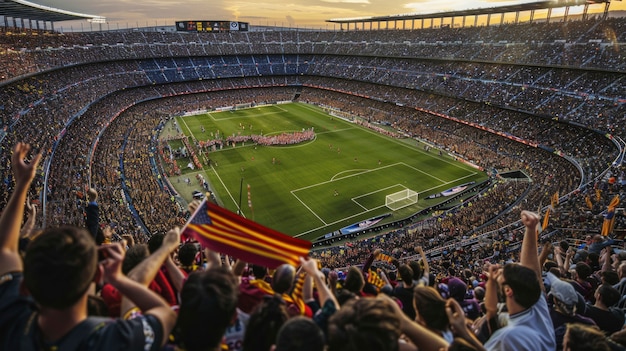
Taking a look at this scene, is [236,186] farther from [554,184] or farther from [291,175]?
[554,184]

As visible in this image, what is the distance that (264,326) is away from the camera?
3.55 meters

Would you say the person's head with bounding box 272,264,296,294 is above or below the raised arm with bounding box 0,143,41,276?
below

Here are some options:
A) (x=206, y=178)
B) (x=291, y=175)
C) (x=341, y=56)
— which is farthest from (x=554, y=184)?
(x=341, y=56)

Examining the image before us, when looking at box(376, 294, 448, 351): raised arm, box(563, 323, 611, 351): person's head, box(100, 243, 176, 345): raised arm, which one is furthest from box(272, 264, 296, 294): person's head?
box(563, 323, 611, 351): person's head

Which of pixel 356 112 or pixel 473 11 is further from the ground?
pixel 473 11

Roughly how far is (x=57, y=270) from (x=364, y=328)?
237 cm

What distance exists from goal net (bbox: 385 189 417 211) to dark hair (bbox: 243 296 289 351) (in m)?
30.3

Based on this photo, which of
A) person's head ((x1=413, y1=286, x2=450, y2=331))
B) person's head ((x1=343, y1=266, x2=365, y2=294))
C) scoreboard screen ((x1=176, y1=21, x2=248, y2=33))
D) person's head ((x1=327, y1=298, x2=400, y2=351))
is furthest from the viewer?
scoreboard screen ((x1=176, y1=21, x2=248, y2=33))

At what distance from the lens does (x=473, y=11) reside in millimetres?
60531

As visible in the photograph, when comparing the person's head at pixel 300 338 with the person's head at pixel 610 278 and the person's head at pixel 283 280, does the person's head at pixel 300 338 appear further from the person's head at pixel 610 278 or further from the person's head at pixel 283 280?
the person's head at pixel 610 278

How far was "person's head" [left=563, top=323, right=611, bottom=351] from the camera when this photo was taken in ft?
12.1

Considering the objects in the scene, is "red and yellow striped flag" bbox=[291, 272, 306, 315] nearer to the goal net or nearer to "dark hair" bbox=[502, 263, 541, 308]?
"dark hair" bbox=[502, 263, 541, 308]

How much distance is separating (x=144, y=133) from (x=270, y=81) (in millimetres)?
42526

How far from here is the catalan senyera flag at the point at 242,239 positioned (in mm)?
6270
